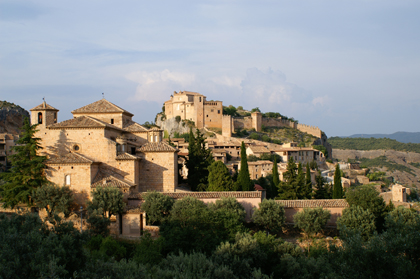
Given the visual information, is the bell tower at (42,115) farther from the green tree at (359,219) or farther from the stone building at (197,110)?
the stone building at (197,110)

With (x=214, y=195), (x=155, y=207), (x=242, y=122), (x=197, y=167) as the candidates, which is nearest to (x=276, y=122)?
(x=242, y=122)

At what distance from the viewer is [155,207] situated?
68.5ft

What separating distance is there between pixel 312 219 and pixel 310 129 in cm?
6305

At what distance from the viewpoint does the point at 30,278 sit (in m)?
10.4

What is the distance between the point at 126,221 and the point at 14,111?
141 feet

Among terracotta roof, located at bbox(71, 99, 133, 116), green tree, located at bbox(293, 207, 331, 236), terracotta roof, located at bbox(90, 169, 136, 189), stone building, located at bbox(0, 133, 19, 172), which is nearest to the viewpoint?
green tree, located at bbox(293, 207, 331, 236)

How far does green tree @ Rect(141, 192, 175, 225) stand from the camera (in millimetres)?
20891

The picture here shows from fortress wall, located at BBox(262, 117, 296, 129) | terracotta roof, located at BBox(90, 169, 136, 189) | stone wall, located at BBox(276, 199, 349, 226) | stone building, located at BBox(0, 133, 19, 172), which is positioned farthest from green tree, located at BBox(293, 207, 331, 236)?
fortress wall, located at BBox(262, 117, 296, 129)

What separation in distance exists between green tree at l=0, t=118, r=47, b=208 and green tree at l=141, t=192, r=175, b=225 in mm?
6454

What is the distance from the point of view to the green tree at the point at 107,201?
20500 millimetres

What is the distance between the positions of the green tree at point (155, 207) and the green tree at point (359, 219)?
9176 mm

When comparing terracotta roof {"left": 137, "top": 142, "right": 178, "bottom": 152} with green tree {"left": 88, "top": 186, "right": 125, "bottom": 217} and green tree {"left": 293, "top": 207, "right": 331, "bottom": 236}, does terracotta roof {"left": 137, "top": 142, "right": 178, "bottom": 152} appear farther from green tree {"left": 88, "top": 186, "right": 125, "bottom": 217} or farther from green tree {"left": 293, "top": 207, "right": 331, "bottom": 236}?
green tree {"left": 293, "top": 207, "right": 331, "bottom": 236}

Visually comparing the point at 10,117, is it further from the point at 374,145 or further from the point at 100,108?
the point at 374,145

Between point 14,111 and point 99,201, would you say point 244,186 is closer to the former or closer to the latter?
point 99,201
